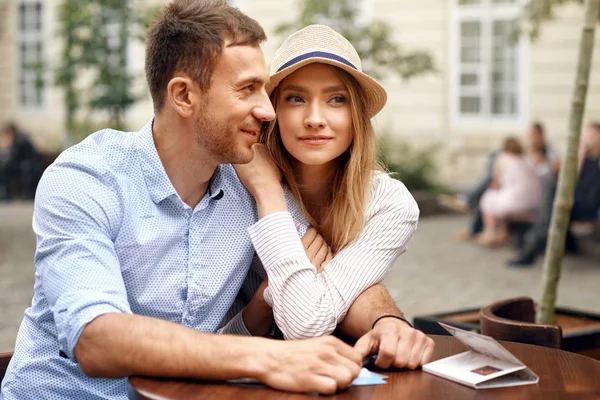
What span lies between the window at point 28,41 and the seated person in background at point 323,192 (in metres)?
22.0

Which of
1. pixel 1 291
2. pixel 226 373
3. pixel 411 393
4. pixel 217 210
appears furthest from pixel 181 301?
pixel 1 291

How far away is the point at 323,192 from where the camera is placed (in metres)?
2.73

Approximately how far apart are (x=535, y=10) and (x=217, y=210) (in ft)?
19.7

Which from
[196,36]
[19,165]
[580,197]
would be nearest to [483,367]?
[196,36]

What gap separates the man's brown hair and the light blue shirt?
0.64 feet

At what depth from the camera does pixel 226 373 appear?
187cm

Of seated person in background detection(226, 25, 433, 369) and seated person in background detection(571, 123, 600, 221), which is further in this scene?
seated person in background detection(571, 123, 600, 221)

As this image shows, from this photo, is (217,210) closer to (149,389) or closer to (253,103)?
(253,103)

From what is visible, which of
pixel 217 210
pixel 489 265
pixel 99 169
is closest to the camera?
pixel 99 169

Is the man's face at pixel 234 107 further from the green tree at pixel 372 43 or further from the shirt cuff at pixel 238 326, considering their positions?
the green tree at pixel 372 43

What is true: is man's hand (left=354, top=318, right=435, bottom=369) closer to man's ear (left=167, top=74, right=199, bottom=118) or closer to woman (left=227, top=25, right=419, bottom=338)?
woman (left=227, top=25, right=419, bottom=338)

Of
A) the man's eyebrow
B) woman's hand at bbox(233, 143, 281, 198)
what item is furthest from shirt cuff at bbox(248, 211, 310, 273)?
the man's eyebrow

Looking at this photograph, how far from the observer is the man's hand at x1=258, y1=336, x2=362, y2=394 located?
5.99 feet

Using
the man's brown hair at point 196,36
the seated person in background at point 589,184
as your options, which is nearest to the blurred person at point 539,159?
the seated person in background at point 589,184
